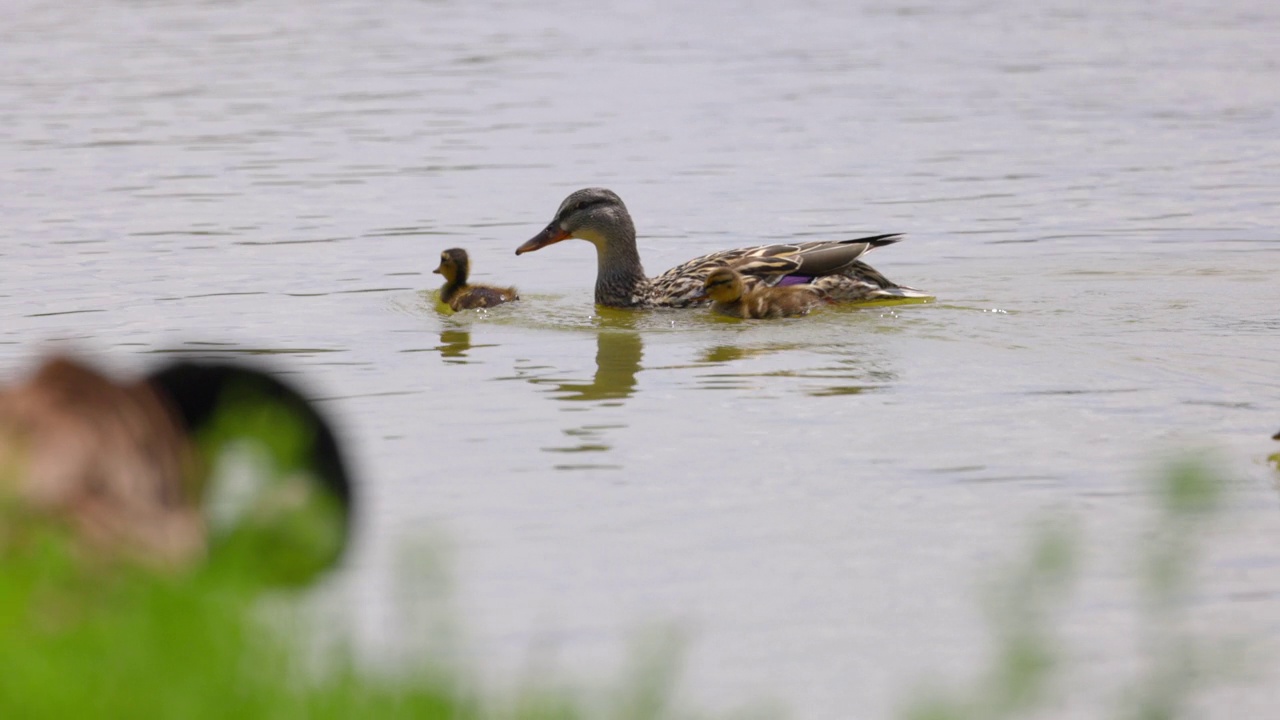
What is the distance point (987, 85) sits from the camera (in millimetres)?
21906

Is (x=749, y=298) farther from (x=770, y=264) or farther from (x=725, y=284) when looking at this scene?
(x=770, y=264)

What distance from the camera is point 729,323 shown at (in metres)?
10.4

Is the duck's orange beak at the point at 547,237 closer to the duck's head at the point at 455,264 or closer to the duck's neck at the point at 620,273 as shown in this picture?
the duck's neck at the point at 620,273

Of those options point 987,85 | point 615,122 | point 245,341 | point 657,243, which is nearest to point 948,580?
point 245,341

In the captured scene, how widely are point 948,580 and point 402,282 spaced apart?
7.18 metres

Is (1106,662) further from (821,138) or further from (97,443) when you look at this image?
(821,138)

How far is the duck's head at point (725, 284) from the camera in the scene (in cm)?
1042

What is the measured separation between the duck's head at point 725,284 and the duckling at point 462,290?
1249 mm

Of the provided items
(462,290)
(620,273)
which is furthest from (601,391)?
(620,273)

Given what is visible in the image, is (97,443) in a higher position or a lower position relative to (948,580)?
higher

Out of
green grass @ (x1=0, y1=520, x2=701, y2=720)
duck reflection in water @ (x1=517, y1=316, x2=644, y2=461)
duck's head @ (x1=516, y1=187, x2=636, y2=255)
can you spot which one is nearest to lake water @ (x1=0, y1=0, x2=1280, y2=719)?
duck reflection in water @ (x1=517, y1=316, x2=644, y2=461)

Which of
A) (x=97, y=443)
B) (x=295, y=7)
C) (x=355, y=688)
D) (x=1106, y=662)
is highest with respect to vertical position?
(x=295, y=7)

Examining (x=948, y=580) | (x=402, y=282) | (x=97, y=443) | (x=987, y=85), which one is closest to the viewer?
(x=97, y=443)

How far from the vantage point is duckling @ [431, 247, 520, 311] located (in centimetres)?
1075
